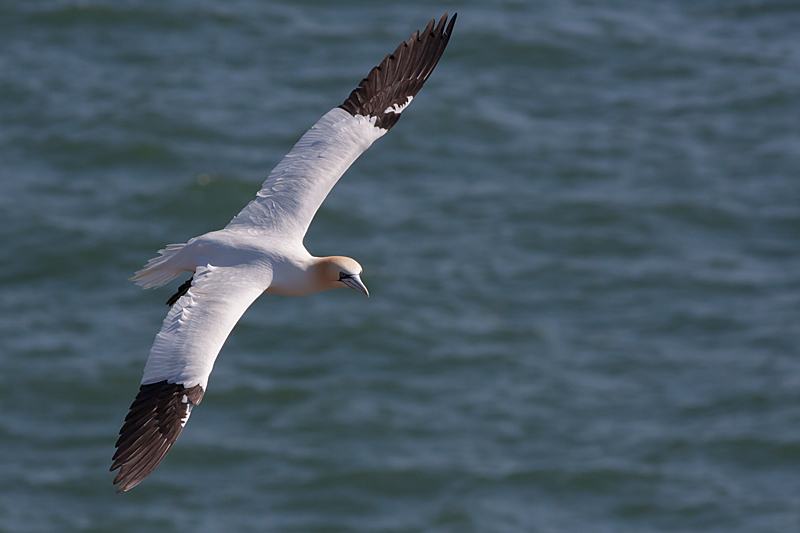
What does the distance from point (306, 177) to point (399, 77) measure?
5.66ft

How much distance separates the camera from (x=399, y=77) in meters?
12.6

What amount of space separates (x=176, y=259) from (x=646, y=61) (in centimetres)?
2097

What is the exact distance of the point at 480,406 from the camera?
23125 millimetres

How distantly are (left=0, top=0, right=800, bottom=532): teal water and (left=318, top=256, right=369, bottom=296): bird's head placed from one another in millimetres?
11638

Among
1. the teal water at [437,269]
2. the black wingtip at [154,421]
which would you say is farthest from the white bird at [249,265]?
the teal water at [437,269]

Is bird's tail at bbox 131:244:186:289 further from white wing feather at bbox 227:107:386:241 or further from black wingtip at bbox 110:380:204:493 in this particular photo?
black wingtip at bbox 110:380:204:493

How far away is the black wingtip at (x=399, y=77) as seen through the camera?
40.6ft

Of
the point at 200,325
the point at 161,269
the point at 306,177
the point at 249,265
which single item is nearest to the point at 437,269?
the point at 306,177

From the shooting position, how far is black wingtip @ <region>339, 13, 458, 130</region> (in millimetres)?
12367

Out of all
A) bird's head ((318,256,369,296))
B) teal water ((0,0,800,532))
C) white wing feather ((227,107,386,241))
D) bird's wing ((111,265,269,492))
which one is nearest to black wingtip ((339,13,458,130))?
white wing feather ((227,107,386,241))

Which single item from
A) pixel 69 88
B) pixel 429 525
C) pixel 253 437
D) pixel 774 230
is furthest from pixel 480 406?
pixel 69 88

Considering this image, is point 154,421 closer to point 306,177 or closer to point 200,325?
point 200,325

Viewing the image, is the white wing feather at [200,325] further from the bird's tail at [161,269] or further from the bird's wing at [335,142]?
the bird's wing at [335,142]

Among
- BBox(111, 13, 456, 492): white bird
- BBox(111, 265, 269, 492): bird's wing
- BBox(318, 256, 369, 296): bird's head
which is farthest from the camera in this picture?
BBox(318, 256, 369, 296): bird's head
